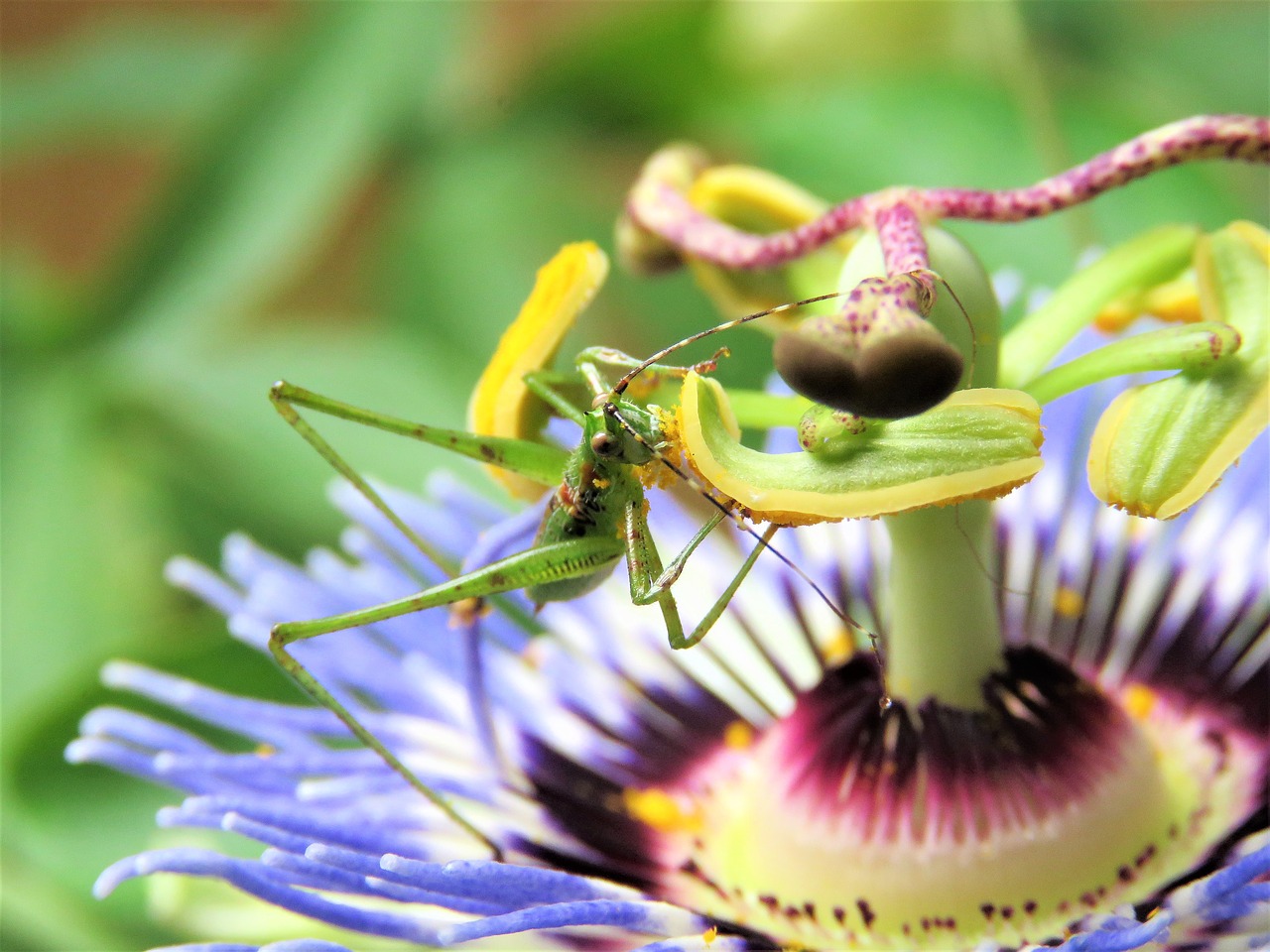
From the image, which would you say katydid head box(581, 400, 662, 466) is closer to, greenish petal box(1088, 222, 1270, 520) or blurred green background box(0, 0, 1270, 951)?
greenish petal box(1088, 222, 1270, 520)

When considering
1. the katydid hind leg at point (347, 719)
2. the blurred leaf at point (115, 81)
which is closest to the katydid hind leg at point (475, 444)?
the katydid hind leg at point (347, 719)

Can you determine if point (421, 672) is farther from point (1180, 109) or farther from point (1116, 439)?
point (1180, 109)

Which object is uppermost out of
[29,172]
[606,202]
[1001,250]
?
[29,172]

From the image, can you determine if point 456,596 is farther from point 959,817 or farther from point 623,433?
point 959,817

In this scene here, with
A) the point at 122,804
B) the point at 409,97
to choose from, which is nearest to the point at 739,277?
the point at 122,804

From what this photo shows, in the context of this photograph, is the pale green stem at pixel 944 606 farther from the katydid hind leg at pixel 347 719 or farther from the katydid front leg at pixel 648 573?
the katydid hind leg at pixel 347 719

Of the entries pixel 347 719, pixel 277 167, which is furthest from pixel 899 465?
pixel 277 167
